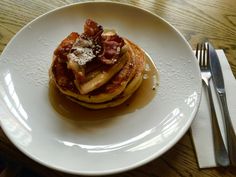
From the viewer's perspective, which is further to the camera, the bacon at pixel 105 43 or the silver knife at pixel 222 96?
the bacon at pixel 105 43

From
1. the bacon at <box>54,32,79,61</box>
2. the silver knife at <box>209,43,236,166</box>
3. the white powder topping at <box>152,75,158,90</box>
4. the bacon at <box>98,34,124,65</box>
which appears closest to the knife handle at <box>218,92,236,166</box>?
the silver knife at <box>209,43,236,166</box>

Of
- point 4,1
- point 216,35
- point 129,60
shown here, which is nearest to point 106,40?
point 129,60

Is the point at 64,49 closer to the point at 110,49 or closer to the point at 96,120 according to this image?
the point at 110,49

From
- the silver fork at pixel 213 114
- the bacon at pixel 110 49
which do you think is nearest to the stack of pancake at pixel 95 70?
the bacon at pixel 110 49

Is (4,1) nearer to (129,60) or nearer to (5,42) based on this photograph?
(5,42)

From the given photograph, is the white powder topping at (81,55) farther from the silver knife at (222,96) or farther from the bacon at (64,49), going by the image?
the silver knife at (222,96)

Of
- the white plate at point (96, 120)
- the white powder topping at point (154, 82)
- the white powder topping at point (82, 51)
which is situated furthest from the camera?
the white powder topping at point (154, 82)
